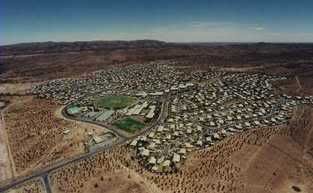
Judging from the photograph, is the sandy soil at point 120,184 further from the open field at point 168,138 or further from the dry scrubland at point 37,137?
the dry scrubland at point 37,137

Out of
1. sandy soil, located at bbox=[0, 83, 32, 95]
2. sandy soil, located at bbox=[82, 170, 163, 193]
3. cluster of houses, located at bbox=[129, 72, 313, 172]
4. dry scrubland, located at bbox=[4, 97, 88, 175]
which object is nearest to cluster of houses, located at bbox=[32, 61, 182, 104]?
sandy soil, located at bbox=[0, 83, 32, 95]

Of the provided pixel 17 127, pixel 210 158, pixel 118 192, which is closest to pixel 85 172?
pixel 118 192

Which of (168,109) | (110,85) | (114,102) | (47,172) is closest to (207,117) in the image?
(168,109)

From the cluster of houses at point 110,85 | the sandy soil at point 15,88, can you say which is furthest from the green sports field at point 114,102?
the sandy soil at point 15,88

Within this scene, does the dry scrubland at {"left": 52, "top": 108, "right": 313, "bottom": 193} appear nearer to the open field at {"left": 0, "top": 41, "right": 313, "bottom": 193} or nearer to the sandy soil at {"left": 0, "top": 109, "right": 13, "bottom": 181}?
the open field at {"left": 0, "top": 41, "right": 313, "bottom": 193}

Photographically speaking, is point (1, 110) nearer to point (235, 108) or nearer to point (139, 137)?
point (139, 137)

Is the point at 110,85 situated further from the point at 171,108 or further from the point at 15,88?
the point at 15,88
